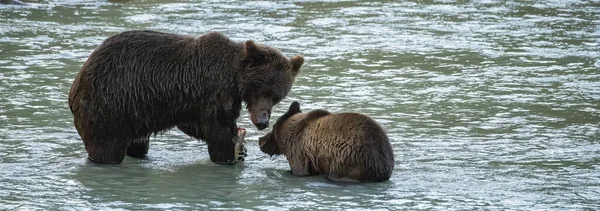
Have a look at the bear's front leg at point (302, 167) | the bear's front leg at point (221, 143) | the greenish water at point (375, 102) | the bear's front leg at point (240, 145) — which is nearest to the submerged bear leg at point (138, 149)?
the greenish water at point (375, 102)

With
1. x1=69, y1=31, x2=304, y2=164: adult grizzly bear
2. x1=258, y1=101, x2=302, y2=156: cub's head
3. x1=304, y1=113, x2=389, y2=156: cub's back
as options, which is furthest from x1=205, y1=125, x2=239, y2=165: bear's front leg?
x1=304, y1=113, x2=389, y2=156: cub's back

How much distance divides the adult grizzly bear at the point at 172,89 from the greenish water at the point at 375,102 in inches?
12.0

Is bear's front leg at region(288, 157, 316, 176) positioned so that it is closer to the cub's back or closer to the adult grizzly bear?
the cub's back

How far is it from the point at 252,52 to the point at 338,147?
112 centimetres

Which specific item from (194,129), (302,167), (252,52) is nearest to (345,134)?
(302,167)

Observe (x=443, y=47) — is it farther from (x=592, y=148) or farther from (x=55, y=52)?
(x=592, y=148)

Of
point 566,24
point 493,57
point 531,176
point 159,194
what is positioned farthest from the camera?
point 566,24

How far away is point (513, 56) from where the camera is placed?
15398 millimetres

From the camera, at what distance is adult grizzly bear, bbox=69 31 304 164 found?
934 centimetres

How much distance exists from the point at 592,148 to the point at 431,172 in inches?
68.3

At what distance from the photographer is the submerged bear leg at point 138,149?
974 centimetres

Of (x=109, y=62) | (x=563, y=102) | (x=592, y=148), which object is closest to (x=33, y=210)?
(x=109, y=62)

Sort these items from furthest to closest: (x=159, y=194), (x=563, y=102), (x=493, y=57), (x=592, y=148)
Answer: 1. (x=493, y=57)
2. (x=563, y=102)
3. (x=592, y=148)
4. (x=159, y=194)

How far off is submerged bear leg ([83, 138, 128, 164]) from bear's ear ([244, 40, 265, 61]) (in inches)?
47.2
